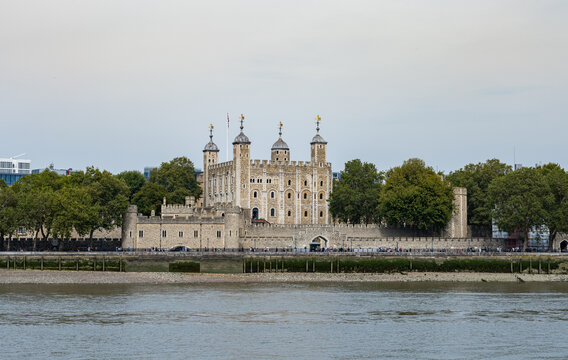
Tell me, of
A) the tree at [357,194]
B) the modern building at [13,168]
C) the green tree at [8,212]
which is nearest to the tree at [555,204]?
the tree at [357,194]

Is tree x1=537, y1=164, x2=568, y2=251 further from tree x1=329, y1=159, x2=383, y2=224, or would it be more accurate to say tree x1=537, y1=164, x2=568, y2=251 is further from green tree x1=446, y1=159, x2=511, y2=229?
tree x1=329, y1=159, x2=383, y2=224

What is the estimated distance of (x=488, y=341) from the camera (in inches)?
2014

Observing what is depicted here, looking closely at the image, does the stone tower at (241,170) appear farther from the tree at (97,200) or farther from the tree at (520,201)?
the tree at (520,201)

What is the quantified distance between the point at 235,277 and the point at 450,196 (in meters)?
33.0

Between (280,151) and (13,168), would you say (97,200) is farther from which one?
(13,168)

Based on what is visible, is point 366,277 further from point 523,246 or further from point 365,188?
point 365,188

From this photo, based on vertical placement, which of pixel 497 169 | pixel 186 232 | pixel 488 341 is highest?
pixel 497 169

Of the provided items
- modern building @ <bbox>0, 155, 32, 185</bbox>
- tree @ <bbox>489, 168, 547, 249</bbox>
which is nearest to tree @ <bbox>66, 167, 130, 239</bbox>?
tree @ <bbox>489, 168, 547, 249</bbox>

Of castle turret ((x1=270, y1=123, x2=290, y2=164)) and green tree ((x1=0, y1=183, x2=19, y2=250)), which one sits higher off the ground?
castle turret ((x1=270, y1=123, x2=290, y2=164))

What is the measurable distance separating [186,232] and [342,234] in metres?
17.1

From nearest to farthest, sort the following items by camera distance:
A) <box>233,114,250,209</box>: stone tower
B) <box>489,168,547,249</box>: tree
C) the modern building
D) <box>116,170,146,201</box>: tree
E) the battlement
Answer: <box>489,168,547,249</box>: tree → <box>233,114,250,209</box>: stone tower → the battlement → <box>116,170,146,201</box>: tree → the modern building

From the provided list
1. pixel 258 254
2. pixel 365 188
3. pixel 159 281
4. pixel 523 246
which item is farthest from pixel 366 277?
pixel 365 188

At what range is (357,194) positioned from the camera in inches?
4562

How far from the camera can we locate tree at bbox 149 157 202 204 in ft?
403
